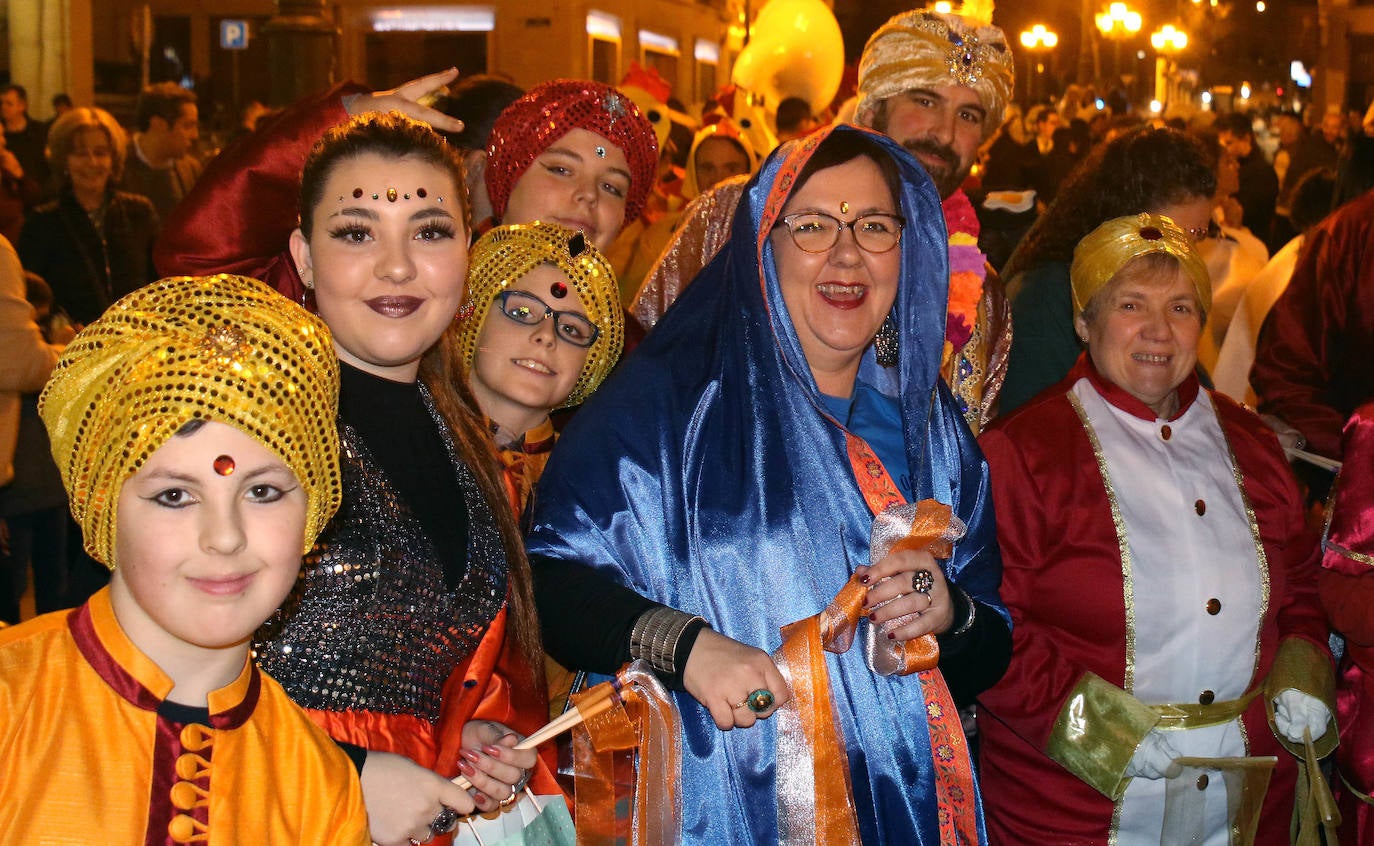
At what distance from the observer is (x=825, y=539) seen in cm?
250

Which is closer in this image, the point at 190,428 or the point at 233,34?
the point at 190,428

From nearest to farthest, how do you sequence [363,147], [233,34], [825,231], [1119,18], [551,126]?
[363,147] → [825,231] → [551,126] → [233,34] → [1119,18]

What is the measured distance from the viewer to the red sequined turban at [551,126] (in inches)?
141

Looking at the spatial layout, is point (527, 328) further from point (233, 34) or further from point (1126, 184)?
point (233, 34)

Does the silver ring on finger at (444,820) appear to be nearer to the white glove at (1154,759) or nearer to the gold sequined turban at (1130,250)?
the white glove at (1154,759)

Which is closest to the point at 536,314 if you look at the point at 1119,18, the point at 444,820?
the point at 444,820

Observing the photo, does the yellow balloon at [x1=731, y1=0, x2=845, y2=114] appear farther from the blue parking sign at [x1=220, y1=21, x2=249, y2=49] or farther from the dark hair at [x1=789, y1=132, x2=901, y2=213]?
the dark hair at [x1=789, y1=132, x2=901, y2=213]

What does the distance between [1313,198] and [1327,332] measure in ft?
11.9

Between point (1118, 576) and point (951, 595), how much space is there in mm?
800

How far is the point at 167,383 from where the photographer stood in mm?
1771

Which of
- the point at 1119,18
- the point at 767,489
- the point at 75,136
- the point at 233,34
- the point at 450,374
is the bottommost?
the point at 767,489

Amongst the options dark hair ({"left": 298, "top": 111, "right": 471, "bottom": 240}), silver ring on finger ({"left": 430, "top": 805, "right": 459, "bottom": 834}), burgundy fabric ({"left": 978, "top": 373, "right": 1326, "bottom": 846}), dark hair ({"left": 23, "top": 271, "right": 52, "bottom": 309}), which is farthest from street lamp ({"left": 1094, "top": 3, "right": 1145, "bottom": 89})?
silver ring on finger ({"left": 430, "top": 805, "right": 459, "bottom": 834})

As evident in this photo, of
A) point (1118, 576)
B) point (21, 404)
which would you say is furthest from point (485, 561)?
point (21, 404)

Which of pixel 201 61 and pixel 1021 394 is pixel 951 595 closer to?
pixel 1021 394
